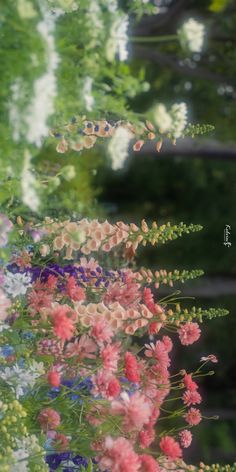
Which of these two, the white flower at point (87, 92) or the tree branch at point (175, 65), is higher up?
the tree branch at point (175, 65)

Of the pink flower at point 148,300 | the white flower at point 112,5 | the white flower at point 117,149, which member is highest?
the white flower at point 112,5

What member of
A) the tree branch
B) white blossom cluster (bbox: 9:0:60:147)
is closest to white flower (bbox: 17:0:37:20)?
white blossom cluster (bbox: 9:0:60:147)

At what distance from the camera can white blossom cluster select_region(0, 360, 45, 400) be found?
1573mm

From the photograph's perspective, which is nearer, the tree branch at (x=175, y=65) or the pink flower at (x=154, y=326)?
the pink flower at (x=154, y=326)

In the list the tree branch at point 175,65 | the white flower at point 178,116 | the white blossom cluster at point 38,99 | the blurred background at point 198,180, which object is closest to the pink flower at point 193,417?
the white flower at point 178,116

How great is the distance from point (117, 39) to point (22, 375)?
2.55 feet

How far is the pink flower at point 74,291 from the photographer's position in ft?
5.47

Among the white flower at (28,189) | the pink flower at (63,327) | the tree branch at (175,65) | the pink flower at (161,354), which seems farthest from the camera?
the tree branch at (175,65)

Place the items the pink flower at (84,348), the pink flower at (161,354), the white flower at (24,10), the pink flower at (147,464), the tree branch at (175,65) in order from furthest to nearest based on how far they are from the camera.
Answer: the tree branch at (175,65)
the pink flower at (161,354)
the pink flower at (84,348)
the pink flower at (147,464)
the white flower at (24,10)

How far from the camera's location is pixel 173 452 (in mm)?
1568

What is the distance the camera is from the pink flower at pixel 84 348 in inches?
62.2

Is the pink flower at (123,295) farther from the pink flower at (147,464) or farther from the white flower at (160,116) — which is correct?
the white flower at (160,116)

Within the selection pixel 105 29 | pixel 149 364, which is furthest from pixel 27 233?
pixel 105 29

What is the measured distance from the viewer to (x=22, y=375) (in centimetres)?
158
